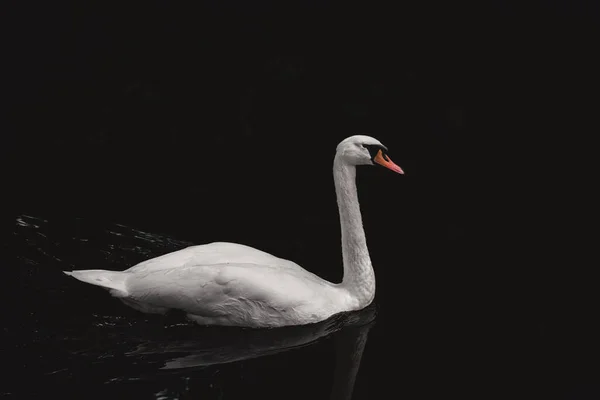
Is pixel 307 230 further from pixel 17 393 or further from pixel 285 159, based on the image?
pixel 17 393

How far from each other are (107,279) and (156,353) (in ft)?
2.82

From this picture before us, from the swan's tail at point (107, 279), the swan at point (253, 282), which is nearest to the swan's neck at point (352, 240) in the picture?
the swan at point (253, 282)

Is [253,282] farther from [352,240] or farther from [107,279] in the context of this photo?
[107,279]

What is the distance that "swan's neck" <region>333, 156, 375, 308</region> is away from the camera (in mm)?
6348

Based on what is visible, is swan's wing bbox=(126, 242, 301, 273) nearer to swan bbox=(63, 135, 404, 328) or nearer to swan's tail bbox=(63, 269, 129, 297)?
swan bbox=(63, 135, 404, 328)

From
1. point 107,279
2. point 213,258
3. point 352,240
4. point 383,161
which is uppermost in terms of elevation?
point 383,161

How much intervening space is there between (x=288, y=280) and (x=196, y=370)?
985 mm

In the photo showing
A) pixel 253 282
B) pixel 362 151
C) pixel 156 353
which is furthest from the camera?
pixel 362 151

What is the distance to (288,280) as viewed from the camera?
6.01m

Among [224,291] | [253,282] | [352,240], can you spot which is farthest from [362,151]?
[224,291]

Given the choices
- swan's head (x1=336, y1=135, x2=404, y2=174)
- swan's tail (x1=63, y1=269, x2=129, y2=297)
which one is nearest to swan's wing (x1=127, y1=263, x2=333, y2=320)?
swan's tail (x1=63, y1=269, x2=129, y2=297)

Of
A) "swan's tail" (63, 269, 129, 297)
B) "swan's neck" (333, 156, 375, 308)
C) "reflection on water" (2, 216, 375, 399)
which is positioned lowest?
"reflection on water" (2, 216, 375, 399)

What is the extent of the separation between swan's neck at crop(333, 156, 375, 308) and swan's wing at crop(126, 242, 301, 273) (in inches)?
16.4

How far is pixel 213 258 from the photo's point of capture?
20.3ft
